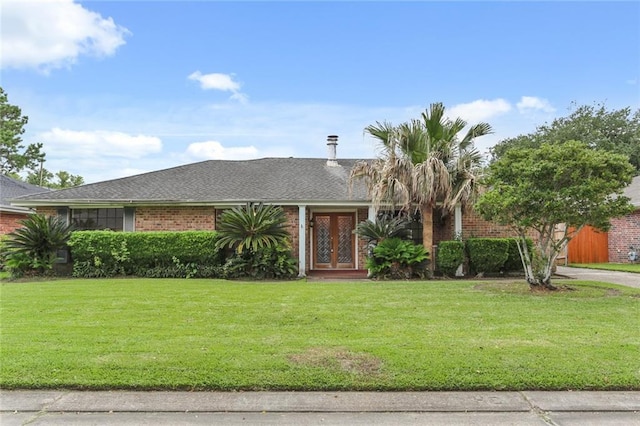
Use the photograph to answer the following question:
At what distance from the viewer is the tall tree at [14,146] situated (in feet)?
116

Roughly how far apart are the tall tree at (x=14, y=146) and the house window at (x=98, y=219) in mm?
26073

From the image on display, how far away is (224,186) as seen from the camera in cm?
1534

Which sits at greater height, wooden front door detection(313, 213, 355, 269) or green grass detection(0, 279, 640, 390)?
wooden front door detection(313, 213, 355, 269)

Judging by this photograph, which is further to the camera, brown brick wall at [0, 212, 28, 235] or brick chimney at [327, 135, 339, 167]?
brick chimney at [327, 135, 339, 167]

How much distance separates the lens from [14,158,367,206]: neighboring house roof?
13984 millimetres

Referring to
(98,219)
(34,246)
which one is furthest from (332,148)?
(34,246)

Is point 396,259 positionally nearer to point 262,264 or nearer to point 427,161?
point 427,161

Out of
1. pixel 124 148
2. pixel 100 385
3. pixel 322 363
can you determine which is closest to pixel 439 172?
pixel 322 363

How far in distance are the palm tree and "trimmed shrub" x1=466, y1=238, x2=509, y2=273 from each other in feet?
5.40

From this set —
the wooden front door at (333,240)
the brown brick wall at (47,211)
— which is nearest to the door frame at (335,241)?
the wooden front door at (333,240)

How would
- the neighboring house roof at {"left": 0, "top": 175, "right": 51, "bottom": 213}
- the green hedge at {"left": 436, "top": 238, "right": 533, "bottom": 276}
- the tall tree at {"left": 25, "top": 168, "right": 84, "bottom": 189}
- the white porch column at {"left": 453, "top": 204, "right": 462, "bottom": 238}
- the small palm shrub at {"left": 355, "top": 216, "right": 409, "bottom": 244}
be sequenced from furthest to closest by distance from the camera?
the tall tree at {"left": 25, "top": 168, "right": 84, "bottom": 189}, the neighboring house roof at {"left": 0, "top": 175, "right": 51, "bottom": 213}, the white porch column at {"left": 453, "top": 204, "right": 462, "bottom": 238}, the green hedge at {"left": 436, "top": 238, "right": 533, "bottom": 276}, the small palm shrub at {"left": 355, "top": 216, "right": 409, "bottom": 244}

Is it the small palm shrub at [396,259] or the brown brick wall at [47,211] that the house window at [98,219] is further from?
the small palm shrub at [396,259]

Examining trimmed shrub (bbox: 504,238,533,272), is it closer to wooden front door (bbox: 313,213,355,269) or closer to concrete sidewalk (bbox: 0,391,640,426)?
wooden front door (bbox: 313,213,355,269)

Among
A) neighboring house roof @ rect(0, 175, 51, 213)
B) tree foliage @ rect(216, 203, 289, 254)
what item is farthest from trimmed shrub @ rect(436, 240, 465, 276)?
neighboring house roof @ rect(0, 175, 51, 213)
